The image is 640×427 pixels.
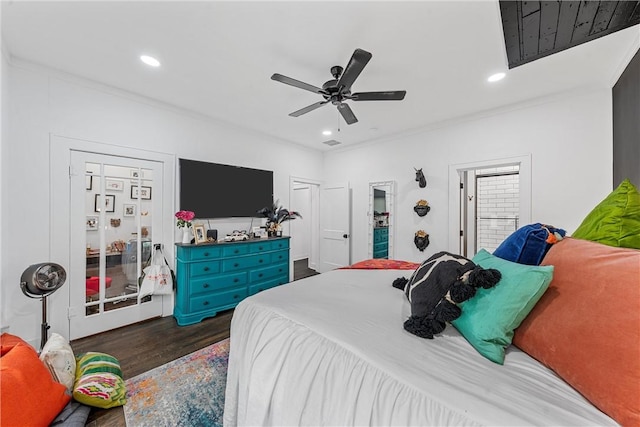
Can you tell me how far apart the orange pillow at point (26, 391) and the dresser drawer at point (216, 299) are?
4.73ft

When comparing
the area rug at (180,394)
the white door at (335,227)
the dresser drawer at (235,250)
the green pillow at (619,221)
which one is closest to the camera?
the green pillow at (619,221)

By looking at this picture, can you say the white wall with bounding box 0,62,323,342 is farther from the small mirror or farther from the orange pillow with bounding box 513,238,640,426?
the orange pillow with bounding box 513,238,640,426

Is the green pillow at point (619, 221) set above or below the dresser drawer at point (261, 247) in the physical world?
above

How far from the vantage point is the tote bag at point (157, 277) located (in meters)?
2.97

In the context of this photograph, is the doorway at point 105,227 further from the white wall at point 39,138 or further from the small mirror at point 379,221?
the small mirror at point 379,221

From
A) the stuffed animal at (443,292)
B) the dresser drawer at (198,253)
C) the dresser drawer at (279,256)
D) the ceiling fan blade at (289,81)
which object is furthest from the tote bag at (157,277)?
the stuffed animal at (443,292)

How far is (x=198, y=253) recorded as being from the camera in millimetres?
3035

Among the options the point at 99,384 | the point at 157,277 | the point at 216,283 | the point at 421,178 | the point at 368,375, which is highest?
the point at 421,178

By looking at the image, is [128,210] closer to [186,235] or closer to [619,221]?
[186,235]

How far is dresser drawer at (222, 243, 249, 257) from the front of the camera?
3.24 meters

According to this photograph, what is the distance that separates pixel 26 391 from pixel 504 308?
2.34 m

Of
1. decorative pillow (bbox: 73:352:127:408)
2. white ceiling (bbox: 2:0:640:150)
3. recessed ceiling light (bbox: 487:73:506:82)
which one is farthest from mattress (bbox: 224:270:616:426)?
recessed ceiling light (bbox: 487:73:506:82)

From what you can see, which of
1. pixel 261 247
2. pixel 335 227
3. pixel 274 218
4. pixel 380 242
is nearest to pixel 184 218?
pixel 261 247

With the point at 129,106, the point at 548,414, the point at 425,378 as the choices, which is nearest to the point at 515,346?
the point at 548,414
